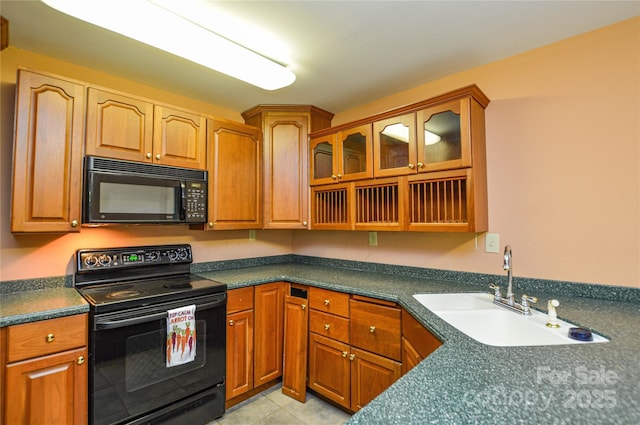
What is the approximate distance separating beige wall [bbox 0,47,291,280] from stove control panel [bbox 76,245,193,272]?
89 mm

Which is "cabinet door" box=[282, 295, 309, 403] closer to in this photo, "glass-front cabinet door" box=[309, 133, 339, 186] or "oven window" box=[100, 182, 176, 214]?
"glass-front cabinet door" box=[309, 133, 339, 186]

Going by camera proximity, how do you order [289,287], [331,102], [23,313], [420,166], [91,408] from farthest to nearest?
[331,102] < [289,287] < [420,166] < [91,408] < [23,313]

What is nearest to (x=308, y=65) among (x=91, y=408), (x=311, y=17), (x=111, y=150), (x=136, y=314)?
(x=311, y=17)

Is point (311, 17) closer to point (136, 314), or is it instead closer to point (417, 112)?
point (417, 112)

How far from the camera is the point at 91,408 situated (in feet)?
4.83

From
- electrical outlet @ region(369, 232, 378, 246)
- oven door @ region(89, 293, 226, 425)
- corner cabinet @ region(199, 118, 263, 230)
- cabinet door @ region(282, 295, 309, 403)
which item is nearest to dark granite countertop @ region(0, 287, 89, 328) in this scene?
oven door @ region(89, 293, 226, 425)

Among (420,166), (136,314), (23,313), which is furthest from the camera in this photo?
(420,166)

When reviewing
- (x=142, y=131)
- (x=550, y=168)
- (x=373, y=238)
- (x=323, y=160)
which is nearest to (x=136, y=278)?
(x=142, y=131)

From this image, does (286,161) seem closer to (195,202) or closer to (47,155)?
(195,202)

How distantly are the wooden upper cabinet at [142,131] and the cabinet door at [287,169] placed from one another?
0.58 m

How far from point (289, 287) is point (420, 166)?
129 centimetres

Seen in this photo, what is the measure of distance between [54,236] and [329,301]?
1778 mm

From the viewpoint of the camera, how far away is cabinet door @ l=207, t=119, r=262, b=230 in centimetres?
229

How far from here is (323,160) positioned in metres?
2.57
